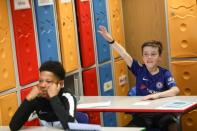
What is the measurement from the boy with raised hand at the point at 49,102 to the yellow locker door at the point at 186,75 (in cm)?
199

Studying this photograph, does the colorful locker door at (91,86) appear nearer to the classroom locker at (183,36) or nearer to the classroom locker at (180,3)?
the classroom locker at (183,36)

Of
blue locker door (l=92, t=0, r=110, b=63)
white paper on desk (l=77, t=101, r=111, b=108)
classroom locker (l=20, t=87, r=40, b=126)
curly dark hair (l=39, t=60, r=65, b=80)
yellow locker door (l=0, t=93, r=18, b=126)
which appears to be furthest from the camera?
blue locker door (l=92, t=0, r=110, b=63)

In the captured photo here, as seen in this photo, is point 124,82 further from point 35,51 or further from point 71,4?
point 35,51

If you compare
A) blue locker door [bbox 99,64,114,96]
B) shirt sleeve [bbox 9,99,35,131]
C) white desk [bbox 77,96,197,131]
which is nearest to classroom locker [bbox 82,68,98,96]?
blue locker door [bbox 99,64,114,96]

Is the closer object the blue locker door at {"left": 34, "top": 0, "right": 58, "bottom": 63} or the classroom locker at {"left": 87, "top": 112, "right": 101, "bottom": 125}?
the blue locker door at {"left": 34, "top": 0, "right": 58, "bottom": 63}

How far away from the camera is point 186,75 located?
4957 mm

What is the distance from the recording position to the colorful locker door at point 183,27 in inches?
190

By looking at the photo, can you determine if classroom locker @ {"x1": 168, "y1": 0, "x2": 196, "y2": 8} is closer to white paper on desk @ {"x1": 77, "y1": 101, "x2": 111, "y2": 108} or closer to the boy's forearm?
the boy's forearm

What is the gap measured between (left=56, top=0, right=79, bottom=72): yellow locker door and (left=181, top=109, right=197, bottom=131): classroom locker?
4.91 feet

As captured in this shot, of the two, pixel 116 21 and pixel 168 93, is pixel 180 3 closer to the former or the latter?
pixel 116 21

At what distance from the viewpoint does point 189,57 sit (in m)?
4.92

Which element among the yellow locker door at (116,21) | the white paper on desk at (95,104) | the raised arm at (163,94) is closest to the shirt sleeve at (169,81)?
the raised arm at (163,94)

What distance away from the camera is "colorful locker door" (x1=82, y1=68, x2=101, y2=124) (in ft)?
15.3

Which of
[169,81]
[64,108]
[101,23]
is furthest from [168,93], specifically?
[101,23]
